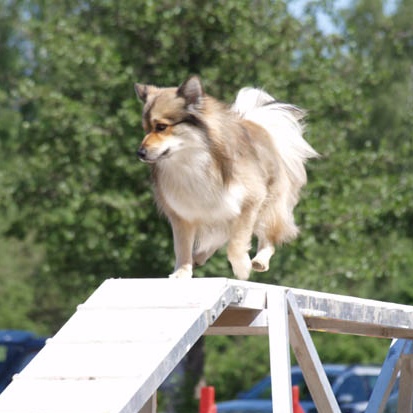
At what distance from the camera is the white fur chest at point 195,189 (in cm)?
629

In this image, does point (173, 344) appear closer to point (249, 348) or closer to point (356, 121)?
point (356, 121)

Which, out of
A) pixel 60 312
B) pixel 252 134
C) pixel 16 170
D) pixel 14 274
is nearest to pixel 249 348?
pixel 60 312

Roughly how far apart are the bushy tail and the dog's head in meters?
0.98

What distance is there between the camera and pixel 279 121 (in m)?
7.41

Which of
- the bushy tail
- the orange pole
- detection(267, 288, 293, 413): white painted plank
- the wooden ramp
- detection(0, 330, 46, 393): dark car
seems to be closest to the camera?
the wooden ramp

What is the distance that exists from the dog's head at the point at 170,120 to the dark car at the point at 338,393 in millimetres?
7916

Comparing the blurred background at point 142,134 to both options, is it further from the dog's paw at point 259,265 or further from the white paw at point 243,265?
the white paw at point 243,265

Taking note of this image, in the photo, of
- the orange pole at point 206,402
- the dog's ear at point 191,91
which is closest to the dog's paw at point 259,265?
the dog's ear at point 191,91

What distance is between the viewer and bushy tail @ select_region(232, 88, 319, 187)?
735cm

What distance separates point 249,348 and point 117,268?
25.1ft

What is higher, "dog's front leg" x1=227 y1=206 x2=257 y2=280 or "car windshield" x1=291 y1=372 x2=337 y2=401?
"car windshield" x1=291 y1=372 x2=337 y2=401

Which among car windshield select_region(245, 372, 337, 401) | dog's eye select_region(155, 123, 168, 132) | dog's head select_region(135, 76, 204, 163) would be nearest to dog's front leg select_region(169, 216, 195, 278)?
dog's head select_region(135, 76, 204, 163)

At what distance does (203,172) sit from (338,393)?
9.03m

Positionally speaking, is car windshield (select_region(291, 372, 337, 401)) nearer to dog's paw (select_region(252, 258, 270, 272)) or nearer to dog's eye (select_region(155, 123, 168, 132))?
dog's paw (select_region(252, 258, 270, 272))
